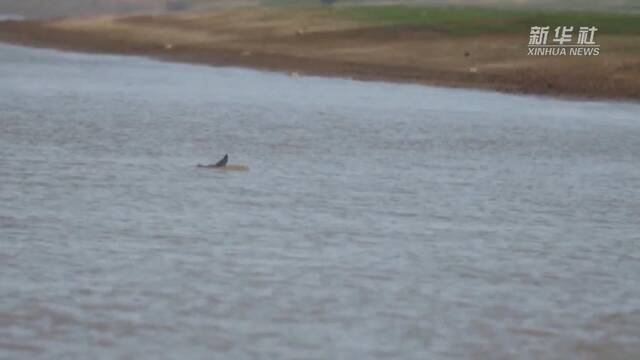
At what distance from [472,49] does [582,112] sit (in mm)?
13099

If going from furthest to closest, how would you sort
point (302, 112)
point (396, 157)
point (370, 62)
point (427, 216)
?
point (370, 62), point (302, 112), point (396, 157), point (427, 216)

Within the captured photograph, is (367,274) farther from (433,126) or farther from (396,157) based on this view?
(433,126)

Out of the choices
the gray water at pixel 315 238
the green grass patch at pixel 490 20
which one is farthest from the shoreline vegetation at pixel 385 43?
the gray water at pixel 315 238

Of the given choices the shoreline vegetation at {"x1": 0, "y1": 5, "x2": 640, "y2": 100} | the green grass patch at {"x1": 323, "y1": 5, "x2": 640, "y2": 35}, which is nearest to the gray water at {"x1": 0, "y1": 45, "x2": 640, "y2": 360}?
the shoreline vegetation at {"x1": 0, "y1": 5, "x2": 640, "y2": 100}

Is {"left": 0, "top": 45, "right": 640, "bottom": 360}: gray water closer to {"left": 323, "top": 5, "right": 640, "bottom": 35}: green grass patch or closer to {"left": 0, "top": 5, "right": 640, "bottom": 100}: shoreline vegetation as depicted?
{"left": 0, "top": 5, "right": 640, "bottom": 100}: shoreline vegetation

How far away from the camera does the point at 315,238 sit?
15078 mm

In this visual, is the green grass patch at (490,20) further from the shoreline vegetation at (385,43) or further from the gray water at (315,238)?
the gray water at (315,238)

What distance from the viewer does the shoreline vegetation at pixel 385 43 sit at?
40438 mm

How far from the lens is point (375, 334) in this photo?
11180 millimetres

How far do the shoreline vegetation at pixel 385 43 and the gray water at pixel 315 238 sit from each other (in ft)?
35.1

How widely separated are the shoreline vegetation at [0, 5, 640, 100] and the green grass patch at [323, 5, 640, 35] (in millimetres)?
39

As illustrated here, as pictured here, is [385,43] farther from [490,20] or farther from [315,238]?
[315,238]

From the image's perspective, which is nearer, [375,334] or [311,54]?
[375,334]

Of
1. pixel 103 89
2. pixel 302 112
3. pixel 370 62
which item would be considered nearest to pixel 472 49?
pixel 370 62
